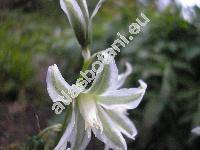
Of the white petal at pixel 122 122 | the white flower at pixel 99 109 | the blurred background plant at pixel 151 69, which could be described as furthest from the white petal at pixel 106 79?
the blurred background plant at pixel 151 69

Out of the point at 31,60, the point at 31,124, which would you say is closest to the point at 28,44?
the point at 31,60

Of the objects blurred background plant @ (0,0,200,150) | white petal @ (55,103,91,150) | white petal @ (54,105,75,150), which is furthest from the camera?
blurred background plant @ (0,0,200,150)

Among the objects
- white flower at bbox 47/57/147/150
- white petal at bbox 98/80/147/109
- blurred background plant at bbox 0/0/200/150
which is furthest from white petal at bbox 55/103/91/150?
blurred background plant at bbox 0/0/200/150

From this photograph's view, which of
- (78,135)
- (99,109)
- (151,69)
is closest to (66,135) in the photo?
(78,135)

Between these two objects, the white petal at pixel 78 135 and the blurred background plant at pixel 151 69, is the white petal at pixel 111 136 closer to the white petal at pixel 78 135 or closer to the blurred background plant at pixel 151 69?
the white petal at pixel 78 135

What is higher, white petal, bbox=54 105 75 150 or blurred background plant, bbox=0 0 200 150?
white petal, bbox=54 105 75 150

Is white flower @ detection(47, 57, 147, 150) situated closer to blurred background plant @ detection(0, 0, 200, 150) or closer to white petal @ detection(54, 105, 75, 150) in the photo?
white petal @ detection(54, 105, 75, 150)

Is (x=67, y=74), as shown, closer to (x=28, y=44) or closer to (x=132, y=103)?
(x=28, y=44)

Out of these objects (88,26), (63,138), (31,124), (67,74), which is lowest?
(67,74)
